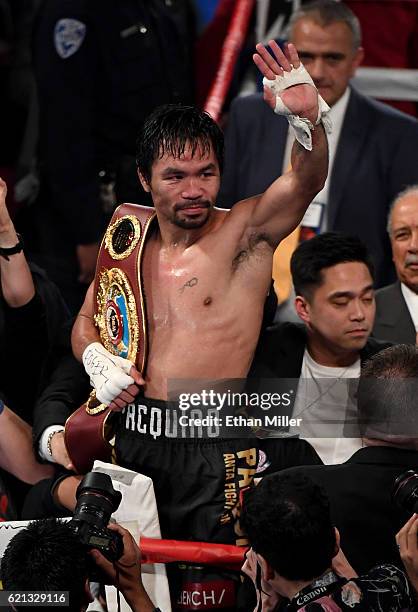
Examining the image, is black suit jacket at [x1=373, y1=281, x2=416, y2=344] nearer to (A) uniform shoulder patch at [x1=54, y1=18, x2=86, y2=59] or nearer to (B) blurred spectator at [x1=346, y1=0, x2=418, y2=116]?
(B) blurred spectator at [x1=346, y1=0, x2=418, y2=116]

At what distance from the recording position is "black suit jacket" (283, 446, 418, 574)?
2771 millimetres

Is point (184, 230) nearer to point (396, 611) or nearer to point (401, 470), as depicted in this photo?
point (401, 470)

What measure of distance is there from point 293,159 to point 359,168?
4.32 ft

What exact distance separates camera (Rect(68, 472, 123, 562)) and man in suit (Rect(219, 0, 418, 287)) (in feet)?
5.15

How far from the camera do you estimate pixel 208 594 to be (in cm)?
301

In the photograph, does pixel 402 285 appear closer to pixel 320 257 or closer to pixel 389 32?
pixel 320 257

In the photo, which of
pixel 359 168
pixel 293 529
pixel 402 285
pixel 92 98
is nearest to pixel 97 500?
pixel 293 529

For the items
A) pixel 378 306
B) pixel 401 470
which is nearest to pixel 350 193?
pixel 378 306

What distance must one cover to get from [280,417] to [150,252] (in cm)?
53

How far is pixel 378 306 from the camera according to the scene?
383 centimetres

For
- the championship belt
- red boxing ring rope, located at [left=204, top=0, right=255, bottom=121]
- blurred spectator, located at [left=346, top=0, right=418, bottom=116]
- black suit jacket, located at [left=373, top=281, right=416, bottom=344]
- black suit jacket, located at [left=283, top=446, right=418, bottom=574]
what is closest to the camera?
black suit jacket, located at [left=283, top=446, right=418, bottom=574]

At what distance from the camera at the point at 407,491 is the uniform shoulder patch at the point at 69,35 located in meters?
2.40

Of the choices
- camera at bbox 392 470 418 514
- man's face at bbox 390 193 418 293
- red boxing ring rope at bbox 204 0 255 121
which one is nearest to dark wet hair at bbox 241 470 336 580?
camera at bbox 392 470 418 514

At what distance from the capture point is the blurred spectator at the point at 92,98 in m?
4.51
